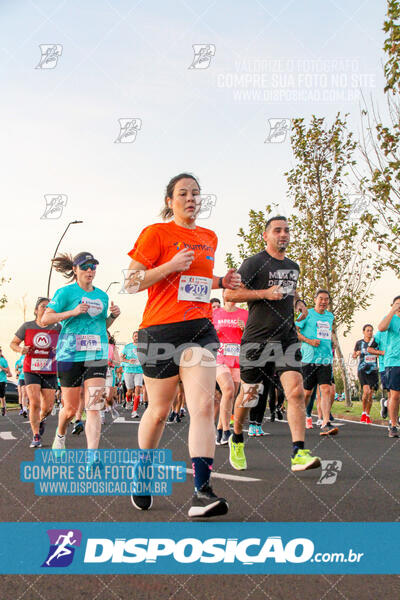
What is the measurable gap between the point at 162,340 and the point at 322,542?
5.00 ft

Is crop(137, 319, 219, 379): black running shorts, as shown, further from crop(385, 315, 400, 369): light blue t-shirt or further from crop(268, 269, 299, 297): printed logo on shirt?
crop(385, 315, 400, 369): light blue t-shirt

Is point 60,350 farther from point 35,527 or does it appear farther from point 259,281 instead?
point 35,527

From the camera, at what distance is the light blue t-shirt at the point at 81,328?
6.68 m

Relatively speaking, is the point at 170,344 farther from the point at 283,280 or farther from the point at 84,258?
the point at 84,258

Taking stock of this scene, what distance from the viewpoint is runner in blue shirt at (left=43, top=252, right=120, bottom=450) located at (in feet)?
21.9

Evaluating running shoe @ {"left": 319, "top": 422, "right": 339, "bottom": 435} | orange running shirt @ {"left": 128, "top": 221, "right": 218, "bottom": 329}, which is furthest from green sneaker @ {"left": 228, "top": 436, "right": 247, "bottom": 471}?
running shoe @ {"left": 319, "top": 422, "right": 339, "bottom": 435}

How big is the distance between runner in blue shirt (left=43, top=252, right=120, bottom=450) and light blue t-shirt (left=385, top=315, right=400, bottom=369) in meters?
5.16

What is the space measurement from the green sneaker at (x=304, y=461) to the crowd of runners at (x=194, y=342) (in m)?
0.01

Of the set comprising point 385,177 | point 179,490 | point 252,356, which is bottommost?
point 179,490

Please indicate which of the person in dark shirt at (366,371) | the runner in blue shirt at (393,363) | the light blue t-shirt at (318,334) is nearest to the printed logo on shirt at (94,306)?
the runner in blue shirt at (393,363)

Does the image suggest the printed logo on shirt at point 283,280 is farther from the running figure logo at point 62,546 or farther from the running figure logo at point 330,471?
the running figure logo at point 62,546

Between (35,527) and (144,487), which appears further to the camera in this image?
(144,487)

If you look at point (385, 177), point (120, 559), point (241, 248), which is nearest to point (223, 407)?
point (120, 559)

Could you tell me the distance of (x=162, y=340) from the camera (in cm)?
434
